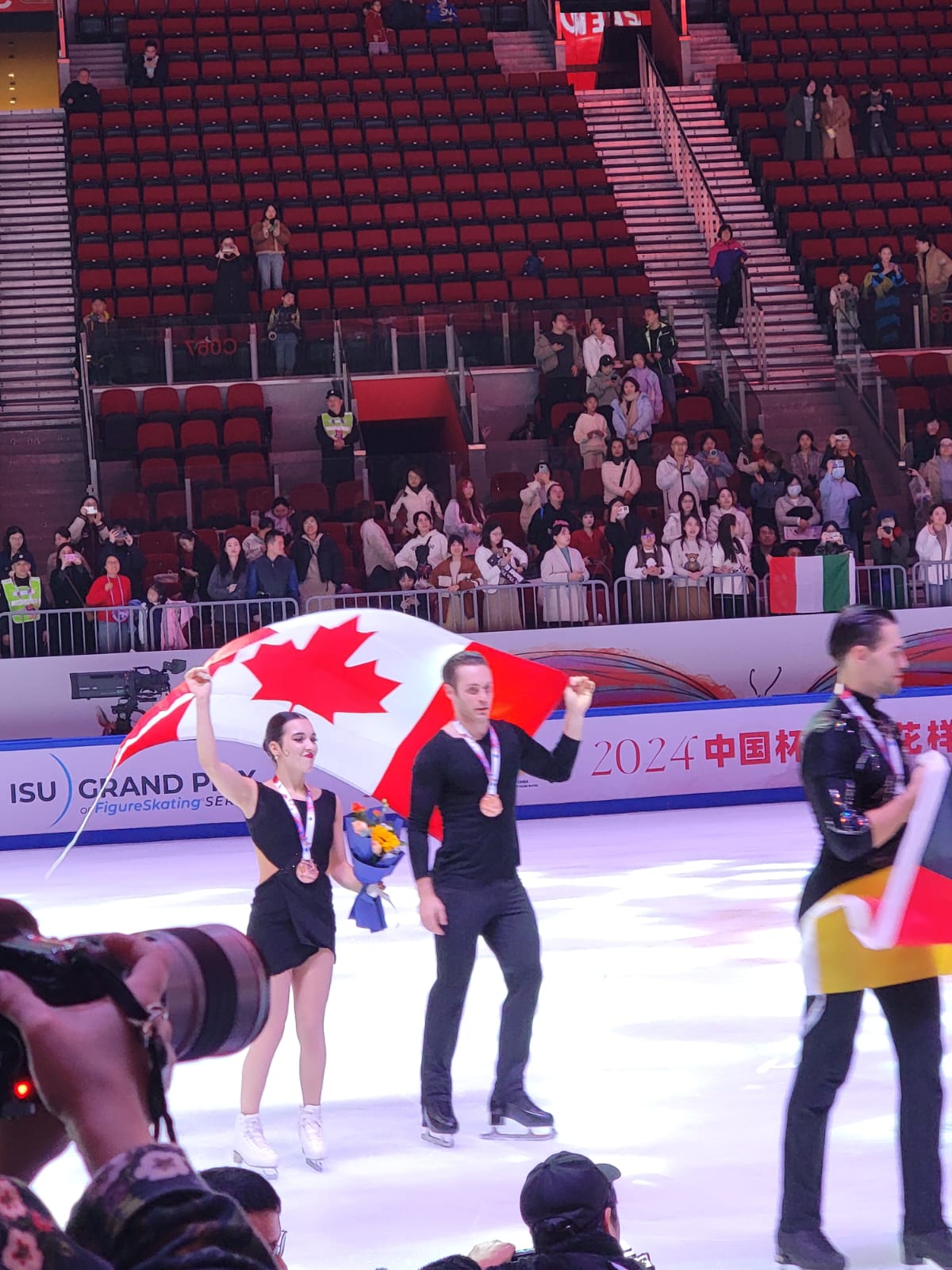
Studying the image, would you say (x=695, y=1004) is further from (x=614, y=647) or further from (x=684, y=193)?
(x=684, y=193)

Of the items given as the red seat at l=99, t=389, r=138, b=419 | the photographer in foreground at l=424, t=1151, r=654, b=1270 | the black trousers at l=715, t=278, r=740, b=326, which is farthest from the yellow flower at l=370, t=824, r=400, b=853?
the black trousers at l=715, t=278, r=740, b=326

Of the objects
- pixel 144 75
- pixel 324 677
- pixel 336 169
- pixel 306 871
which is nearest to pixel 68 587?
pixel 324 677

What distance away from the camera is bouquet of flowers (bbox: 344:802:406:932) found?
637 cm

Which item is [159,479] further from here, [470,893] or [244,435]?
[470,893]

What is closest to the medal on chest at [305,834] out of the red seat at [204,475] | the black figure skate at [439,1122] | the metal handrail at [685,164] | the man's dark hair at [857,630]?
the black figure skate at [439,1122]

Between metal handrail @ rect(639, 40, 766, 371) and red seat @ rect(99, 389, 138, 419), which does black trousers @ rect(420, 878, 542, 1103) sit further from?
metal handrail @ rect(639, 40, 766, 371)

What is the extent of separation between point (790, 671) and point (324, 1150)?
11036 mm

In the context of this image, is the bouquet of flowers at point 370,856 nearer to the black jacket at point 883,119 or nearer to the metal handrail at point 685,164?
the metal handrail at point 685,164

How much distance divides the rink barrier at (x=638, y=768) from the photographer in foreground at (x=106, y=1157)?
1332cm

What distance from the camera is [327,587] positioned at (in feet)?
51.0

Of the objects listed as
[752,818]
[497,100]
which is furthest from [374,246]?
[752,818]

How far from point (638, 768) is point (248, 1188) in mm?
12460

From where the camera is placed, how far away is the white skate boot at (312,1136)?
5703mm

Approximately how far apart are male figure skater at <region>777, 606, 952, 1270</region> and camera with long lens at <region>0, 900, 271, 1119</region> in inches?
122
